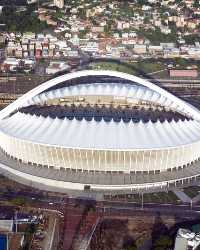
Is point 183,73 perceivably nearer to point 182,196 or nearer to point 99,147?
point 182,196

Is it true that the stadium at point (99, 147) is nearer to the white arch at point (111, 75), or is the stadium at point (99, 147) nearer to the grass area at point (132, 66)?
the white arch at point (111, 75)

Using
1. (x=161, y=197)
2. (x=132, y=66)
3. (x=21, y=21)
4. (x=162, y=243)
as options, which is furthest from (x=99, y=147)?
(x=21, y=21)

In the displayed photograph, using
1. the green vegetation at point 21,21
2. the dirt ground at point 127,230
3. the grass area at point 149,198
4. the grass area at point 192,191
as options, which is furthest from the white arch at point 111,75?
the green vegetation at point 21,21

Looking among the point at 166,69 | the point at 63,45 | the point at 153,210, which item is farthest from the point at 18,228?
the point at 63,45

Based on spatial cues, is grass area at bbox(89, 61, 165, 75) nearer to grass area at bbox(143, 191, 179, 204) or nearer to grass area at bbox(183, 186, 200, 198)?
grass area at bbox(183, 186, 200, 198)

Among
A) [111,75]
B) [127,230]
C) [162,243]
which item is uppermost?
[111,75]
